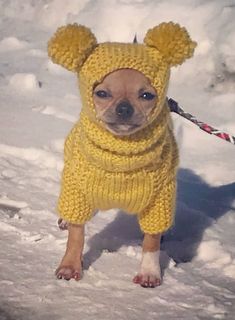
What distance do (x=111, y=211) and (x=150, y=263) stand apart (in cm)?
54

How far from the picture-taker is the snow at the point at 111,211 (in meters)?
1.97

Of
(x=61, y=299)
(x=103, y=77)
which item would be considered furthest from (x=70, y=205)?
(x=103, y=77)

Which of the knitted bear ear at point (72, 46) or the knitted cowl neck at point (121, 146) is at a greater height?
the knitted bear ear at point (72, 46)

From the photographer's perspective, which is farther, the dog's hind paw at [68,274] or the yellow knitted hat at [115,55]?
the dog's hind paw at [68,274]

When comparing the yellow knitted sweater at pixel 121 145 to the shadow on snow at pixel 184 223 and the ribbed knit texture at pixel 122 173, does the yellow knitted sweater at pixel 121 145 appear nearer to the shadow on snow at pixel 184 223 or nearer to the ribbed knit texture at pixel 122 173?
the ribbed knit texture at pixel 122 173

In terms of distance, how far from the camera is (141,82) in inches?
72.3

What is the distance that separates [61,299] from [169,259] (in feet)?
1.57

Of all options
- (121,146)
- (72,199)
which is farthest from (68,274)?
(121,146)

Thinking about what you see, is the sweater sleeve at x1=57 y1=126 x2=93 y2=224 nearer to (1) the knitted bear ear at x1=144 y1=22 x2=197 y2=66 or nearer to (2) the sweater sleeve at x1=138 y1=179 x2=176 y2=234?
(2) the sweater sleeve at x1=138 y1=179 x2=176 y2=234

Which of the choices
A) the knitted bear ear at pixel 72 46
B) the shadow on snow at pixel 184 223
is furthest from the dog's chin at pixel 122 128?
the shadow on snow at pixel 184 223

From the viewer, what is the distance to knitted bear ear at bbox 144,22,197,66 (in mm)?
1870

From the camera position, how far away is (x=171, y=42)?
187 cm

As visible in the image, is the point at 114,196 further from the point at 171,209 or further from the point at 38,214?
the point at 38,214

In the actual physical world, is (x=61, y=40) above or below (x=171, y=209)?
above
